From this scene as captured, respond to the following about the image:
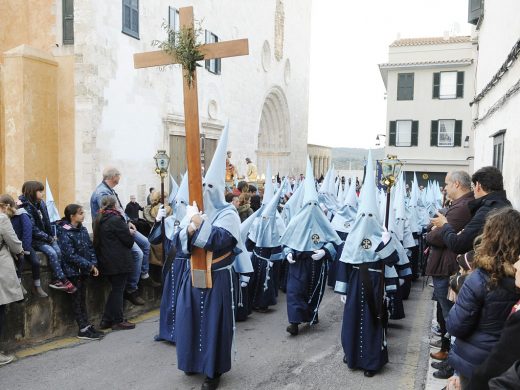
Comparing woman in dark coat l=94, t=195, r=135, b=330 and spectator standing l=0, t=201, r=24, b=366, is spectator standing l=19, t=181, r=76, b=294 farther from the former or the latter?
spectator standing l=0, t=201, r=24, b=366

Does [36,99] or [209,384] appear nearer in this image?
[209,384]

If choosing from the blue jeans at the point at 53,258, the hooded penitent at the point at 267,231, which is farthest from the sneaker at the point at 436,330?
the blue jeans at the point at 53,258

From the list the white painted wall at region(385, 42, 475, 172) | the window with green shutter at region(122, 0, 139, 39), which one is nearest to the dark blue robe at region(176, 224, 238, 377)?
the window with green shutter at region(122, 0, 139, 39)

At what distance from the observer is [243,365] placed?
576 cm

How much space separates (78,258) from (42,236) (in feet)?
1.64

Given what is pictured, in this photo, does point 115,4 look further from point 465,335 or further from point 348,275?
point 465,335

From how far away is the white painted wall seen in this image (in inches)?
1222

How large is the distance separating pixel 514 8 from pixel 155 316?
777 centimetres

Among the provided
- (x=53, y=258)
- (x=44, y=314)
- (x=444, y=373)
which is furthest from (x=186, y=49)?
(x=444, y=373)

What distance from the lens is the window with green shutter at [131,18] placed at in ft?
50.9

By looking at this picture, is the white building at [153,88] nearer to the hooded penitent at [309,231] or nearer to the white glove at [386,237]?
the hooded penitent at [309,231]

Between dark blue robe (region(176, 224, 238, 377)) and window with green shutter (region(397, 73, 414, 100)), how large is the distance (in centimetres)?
2963

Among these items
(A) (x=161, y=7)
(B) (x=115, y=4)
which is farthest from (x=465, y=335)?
(A) (x=161, y=7)

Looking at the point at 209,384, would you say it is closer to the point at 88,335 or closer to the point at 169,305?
the point at 169,305
